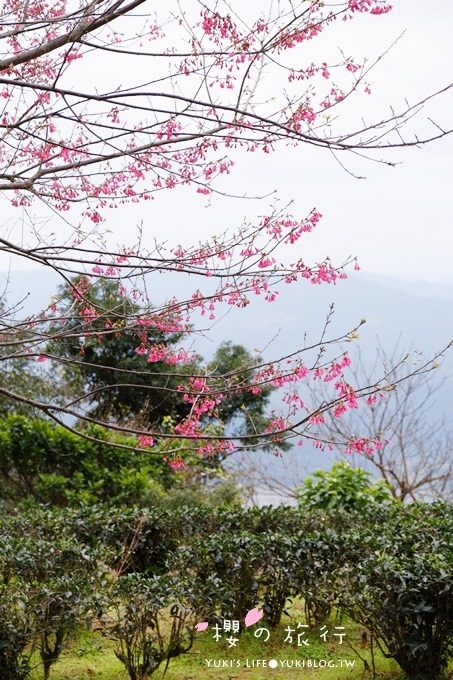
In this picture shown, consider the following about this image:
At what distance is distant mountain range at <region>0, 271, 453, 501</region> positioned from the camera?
282 inches

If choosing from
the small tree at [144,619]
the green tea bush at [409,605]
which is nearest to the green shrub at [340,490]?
the green tea bush at [409,605]

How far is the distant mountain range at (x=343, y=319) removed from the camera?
7156 mm

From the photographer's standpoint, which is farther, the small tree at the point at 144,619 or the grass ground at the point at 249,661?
the grass ground at the point at 249,661

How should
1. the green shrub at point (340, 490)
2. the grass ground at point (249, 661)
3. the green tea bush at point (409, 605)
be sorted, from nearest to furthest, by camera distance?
the green tea bush at point (409, 605) → the grass ground at point (249, 661) → the green shrub at point (340, 490)

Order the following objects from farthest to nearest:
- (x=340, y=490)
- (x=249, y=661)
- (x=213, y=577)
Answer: (x=340, y=490) < (x=249, y=661) < (x=213, y=577)

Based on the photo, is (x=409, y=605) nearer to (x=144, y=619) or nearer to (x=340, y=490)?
(x=144, y=619)

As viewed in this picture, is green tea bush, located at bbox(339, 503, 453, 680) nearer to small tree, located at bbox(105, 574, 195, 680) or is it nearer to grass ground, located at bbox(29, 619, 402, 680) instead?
grass ground, located at bbox(29, 619, 402, 680)

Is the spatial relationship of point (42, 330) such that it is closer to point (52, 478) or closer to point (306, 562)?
point (306, 562)

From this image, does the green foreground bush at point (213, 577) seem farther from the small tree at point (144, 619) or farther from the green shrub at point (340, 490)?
the green shrub at point (340, 490)

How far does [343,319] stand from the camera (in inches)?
510

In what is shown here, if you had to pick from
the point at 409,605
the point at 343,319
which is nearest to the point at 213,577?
the point at 409,605

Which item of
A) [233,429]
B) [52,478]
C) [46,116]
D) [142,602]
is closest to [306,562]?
[142,602]

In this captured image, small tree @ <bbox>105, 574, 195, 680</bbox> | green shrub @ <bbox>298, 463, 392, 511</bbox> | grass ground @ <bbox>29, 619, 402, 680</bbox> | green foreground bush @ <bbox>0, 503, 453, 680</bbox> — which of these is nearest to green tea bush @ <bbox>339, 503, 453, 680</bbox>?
green foreground bush @ <bbox>0, 503, 453, 680</bbox>

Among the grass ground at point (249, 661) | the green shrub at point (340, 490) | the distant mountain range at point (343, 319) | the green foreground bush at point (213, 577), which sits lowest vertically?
the grass ground at point (249, 661)
